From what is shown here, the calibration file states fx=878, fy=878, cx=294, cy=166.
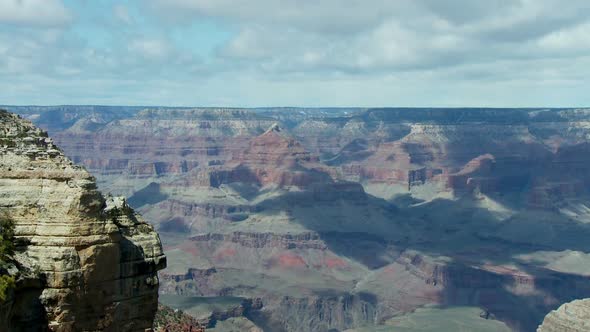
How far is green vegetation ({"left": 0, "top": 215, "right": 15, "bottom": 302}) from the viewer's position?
18.5 metres

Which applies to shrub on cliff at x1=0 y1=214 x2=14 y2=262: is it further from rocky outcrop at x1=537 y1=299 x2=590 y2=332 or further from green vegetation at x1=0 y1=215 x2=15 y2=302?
→ rocky outcrop at x1=537 y1=299 x2=590 y2=332

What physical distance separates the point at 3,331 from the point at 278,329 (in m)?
123

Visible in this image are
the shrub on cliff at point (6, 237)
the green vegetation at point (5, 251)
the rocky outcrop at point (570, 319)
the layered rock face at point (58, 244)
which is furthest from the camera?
the rocky outcrop at point (570, 319)

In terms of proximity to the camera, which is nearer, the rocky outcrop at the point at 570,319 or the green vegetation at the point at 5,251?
the green vegetation at the point at 5,251

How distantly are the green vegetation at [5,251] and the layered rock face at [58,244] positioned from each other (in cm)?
17

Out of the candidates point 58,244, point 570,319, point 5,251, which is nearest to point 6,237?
point 5,251

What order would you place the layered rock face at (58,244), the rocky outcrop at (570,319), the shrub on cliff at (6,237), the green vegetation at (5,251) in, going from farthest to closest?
the rocky outcrop at (570,319)
the layered rock face at (58,244)
the shrub on cliff at (6,237)
the green vegetation at (5,251)

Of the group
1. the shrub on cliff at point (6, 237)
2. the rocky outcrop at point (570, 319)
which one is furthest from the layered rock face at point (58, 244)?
the rocky outcrop at point (570, 319)

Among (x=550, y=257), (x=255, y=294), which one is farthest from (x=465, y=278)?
(x=255, y=294)

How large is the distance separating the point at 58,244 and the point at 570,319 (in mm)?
37808

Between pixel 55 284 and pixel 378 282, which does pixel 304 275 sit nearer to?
pixel 378 282

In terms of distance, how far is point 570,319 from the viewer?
50.5 m

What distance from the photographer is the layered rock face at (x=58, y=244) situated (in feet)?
65.1

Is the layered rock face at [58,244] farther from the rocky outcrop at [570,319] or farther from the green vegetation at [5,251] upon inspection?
the rocky outcrop at [570,319]
